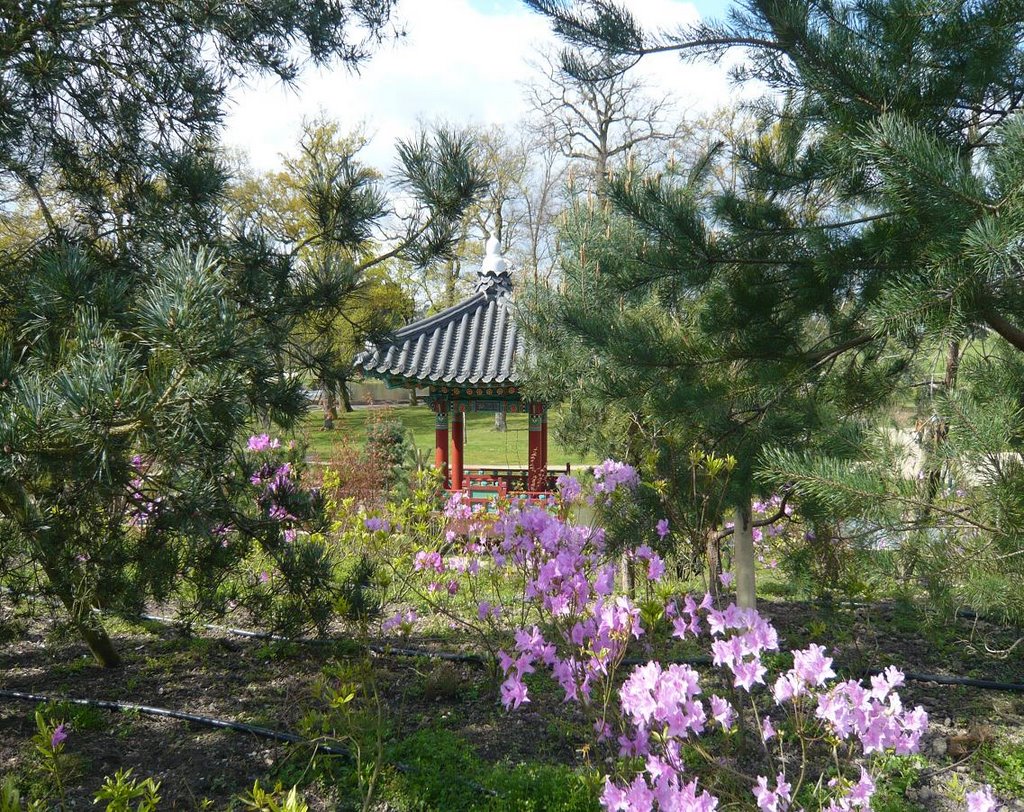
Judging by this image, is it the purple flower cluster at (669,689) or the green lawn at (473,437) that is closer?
the purple flower cluster at (669,689)

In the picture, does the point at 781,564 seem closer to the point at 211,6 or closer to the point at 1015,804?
the point at 1015,804

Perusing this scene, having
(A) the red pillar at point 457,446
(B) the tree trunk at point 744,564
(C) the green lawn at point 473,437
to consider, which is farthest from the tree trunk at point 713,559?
(C) the green lawn at point 473,437

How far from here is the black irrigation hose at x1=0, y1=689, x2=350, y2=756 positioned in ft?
8.64

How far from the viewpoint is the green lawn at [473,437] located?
15.7m

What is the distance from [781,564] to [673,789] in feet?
7.49

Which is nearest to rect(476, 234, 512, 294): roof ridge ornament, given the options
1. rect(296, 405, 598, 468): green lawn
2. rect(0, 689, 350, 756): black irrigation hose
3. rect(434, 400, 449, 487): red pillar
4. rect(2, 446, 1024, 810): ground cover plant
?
rect(434, 400, 449, 487): red pillar

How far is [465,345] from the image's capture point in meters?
8.16

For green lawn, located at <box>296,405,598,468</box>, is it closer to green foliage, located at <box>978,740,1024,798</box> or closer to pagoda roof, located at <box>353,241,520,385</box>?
pagoda roof, located at <box>353,241,520,385</box>

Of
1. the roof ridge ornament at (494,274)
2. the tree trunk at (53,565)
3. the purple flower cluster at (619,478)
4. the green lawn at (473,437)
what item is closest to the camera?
the tree trunk at (53,565)

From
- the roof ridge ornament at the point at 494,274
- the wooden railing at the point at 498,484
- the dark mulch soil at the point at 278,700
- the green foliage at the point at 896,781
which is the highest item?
the roof ridge ornament at the point at 494,274

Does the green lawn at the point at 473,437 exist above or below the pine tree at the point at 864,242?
below

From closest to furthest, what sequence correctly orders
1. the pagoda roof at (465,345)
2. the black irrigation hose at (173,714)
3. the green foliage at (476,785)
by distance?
the green foliage at (476,785), the black irrigation hose at (173,714), the pagoda roof at (465,345)

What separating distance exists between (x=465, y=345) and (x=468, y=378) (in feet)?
2.47

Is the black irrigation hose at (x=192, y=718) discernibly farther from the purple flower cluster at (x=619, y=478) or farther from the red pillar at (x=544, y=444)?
the red pillar at (x=544, y=444)
